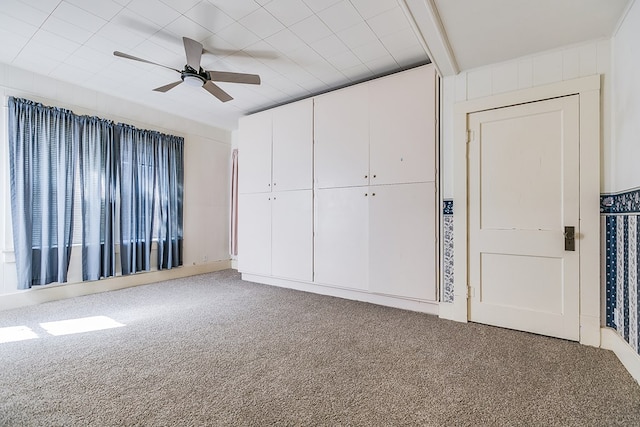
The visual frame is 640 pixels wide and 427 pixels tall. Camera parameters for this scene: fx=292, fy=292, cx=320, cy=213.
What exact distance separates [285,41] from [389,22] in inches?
35.8

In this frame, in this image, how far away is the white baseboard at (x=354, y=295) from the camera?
2.84 m

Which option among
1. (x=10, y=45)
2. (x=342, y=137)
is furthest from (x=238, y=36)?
(x=10, y=45)

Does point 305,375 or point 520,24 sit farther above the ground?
point 520,24

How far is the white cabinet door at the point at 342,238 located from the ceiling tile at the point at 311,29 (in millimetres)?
1496

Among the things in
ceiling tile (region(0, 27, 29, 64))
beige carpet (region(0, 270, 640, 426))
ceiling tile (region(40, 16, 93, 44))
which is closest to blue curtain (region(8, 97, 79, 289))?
ceiling tile (region(0, 27, 29, 64))

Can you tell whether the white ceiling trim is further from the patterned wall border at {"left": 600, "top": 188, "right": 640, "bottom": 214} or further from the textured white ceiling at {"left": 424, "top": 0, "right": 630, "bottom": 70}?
the patterned wall border at {"left": 600, "top": 188, "right": 640, "bottom": 214}

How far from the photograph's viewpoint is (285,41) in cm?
261

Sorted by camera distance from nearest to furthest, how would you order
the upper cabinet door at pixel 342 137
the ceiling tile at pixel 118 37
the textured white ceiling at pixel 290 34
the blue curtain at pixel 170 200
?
the textured white ceiling at pixel 290 34, the ceiling tile at pixel 118 37, the upper cabinet door at pixel 342 137, the blue curtain at pixel 170 200

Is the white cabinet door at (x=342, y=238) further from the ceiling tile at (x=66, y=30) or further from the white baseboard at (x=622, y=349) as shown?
the ceiling tile at (x=66, y=30)

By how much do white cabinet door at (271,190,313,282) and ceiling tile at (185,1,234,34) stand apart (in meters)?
1.89

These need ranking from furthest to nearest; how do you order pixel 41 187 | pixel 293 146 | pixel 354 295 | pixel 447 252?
1. pixel 293 146
2. pixel 354 295
3. pixel 41 187
4. pixel 447 252

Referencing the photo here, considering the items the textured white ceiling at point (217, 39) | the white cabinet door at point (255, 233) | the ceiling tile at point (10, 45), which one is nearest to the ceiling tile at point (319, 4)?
the textured white ceiling at point (217, 39)

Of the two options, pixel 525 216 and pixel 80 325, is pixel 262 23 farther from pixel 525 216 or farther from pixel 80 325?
pixel 80 325

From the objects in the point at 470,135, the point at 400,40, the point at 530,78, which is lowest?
the point at 470,135
